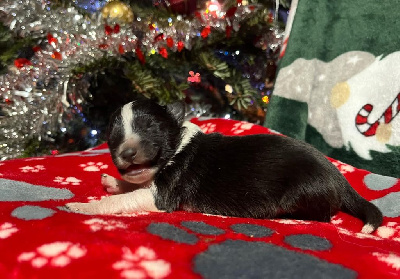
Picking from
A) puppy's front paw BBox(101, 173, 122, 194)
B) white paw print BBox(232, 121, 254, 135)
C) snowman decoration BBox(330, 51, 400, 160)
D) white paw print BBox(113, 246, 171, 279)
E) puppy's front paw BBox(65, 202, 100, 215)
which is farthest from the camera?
white paw print BBox(232, 121, 254, 135)

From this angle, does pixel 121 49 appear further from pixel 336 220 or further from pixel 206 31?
pixel 336 220

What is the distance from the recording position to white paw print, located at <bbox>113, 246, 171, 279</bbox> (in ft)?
2.07

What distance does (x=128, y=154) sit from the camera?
3.38 ft

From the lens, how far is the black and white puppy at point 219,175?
1.05 meters

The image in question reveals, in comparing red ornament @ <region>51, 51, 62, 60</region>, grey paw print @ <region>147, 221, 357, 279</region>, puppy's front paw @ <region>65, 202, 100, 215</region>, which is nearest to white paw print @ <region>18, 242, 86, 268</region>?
grey paw print @ <region>147, 221, 357, 279</region>

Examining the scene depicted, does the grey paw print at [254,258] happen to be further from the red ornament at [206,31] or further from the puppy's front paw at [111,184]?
the red ornament at [206,31]

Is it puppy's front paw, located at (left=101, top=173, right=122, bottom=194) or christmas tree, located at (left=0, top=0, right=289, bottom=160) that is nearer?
puppy's front paw, located at (left=101, top=173, right=122, bottom=194)

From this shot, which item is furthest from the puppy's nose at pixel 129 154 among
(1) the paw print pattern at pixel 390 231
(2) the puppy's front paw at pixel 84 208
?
(1) the paw print pattern at pixel 390 231

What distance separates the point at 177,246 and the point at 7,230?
1.05 feet

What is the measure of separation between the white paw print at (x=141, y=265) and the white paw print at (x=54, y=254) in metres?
0.07

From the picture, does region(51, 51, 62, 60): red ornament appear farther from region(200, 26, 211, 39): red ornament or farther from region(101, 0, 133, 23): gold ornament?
region(200, 26, 211, 39): red ornament

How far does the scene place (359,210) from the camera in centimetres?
113

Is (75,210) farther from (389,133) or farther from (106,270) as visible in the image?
(389,133)

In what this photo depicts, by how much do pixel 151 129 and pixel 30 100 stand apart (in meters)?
0.99
